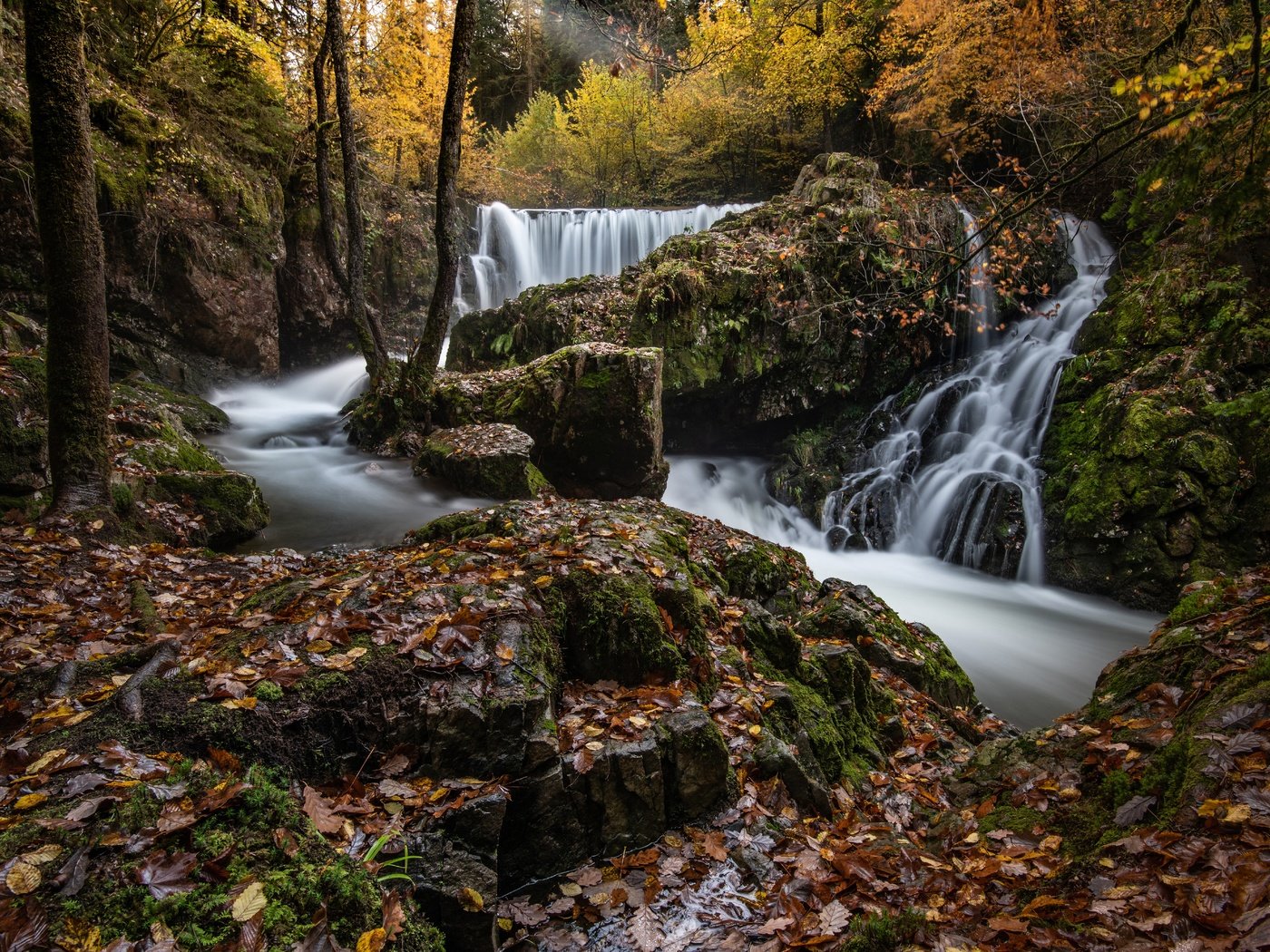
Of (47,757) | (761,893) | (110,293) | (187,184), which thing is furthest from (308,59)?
(761,893)

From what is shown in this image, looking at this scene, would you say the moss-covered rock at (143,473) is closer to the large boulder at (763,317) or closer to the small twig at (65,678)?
the small twig at (65,678)

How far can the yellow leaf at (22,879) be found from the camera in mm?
1461

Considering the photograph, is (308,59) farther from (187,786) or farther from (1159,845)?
(1159,845)

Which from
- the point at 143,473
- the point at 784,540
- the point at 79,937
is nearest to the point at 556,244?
the point at 784,540

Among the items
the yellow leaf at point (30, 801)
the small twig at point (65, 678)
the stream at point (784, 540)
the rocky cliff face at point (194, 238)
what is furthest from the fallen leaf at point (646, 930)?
the rocky cliff face at point (194, 238)

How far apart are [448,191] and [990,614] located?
10635 mm

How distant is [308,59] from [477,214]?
7579mm

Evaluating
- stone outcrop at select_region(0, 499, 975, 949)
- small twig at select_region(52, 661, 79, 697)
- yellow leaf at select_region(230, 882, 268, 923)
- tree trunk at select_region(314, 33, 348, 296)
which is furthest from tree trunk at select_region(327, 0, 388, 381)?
yellow leaf at select_region(230, 882, 268, 923)

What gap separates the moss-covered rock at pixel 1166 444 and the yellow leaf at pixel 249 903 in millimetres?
10903

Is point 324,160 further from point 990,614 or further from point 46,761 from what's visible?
point 990,614

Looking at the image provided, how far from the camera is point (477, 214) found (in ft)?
69.9

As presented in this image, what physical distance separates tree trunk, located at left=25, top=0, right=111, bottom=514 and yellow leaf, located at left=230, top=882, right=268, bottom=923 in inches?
195

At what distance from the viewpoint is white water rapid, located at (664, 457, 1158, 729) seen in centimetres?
738

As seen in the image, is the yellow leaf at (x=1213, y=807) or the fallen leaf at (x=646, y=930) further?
the fallen leaf at (x=646, y=930)
